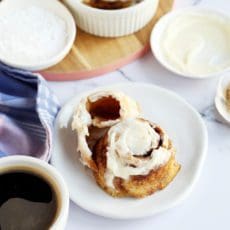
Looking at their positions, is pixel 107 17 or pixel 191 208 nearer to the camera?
pixel 191 208

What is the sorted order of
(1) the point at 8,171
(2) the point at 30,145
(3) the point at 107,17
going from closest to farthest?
(1) the point at 8,171
(2) the point at 30,145
(3) the point at 107,17

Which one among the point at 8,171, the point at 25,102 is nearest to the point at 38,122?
the point at 25,102

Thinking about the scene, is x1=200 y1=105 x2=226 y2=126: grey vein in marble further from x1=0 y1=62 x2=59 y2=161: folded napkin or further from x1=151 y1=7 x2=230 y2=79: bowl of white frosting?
x1=0 y1=62 x2=59 y2=161: folded napkin

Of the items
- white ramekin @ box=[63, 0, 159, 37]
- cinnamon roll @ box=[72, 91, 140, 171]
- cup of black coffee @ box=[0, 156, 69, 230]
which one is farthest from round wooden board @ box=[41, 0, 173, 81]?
cup of black coffee @ box=[0, 156, 69, 230]

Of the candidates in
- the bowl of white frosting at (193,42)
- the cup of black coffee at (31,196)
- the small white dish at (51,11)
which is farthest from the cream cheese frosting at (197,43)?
the cup of black coffee at (31,196)

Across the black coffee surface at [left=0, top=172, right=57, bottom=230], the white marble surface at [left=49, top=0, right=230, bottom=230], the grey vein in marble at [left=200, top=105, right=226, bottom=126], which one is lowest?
the white marble surface at [left=49, top=0, right=230, bottom=230]

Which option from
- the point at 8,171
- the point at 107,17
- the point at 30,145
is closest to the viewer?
the point at 8,171

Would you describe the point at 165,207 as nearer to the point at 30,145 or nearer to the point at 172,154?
the point at 172,154

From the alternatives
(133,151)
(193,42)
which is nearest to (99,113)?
(133,151)
